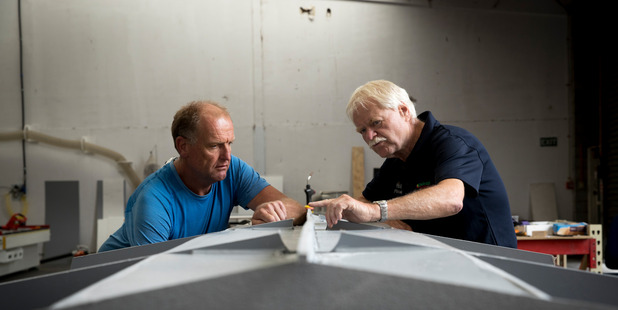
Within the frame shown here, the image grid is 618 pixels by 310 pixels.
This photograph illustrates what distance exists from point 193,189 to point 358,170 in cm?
345

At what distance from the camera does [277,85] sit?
497 cm

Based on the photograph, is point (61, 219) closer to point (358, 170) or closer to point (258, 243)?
point (358, 170)

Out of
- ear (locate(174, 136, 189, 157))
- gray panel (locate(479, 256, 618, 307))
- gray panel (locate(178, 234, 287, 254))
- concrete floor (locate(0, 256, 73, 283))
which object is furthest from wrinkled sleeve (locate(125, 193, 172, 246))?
concrete floor (locate(0, 256, 73, 283))

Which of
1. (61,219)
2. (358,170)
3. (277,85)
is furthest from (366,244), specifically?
(61,219)

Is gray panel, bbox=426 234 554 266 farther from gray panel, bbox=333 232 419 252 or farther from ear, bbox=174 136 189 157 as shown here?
ear, bbox=174 136 189 157

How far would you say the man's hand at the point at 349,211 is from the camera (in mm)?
1032

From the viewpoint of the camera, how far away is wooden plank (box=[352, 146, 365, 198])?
4887 millimetres

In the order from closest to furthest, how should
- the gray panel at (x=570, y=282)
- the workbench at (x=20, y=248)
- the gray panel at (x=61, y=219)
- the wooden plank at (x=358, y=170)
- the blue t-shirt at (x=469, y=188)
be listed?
the gray panel at (x=570, y=282), the blue t-shirt at (x=469, y=188), the workbench at (x=20, y=248), the gray panel at (x=61, y=219), the wooden plank at (x=358, y=170)

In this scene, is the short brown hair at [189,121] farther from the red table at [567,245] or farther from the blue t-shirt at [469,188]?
the red table at [567,245]

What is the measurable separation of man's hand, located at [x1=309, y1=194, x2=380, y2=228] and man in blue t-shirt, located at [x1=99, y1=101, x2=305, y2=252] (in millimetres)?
335

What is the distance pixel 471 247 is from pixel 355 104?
2.85 ft

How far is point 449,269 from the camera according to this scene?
526 mm

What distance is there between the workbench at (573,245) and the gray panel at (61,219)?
4785 mm

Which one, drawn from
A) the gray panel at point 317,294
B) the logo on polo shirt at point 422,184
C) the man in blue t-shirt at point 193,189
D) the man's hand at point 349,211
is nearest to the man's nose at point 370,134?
the logo on polo shirt at point 422,184
